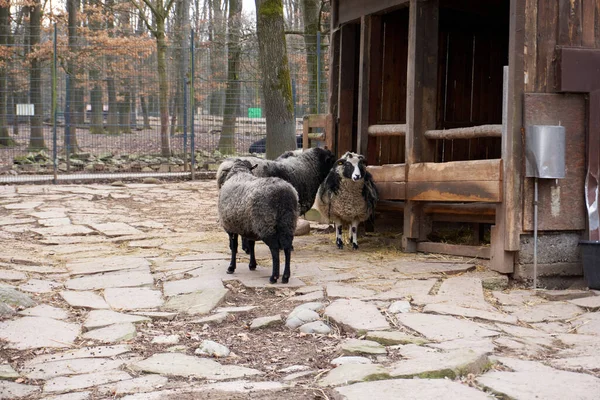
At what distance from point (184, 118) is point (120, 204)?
4.92 meters

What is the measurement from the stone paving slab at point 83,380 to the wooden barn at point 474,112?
386cm

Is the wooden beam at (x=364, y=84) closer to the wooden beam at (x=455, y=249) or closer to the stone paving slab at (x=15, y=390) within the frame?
the wooden beam at (x=455, y=249)

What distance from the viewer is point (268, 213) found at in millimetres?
6238

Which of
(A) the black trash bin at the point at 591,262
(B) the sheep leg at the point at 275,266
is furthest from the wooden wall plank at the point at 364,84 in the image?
(A) the black trash bin at the point at 591,262

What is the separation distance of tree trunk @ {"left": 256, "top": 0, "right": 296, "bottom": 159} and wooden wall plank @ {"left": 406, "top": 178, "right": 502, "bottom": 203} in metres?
3.63

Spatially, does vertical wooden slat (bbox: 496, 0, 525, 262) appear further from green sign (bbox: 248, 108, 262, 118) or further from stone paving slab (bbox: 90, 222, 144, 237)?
green sign (bbox: 248, 108, 262, 118)

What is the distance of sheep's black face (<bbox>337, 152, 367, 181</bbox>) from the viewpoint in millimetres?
8125

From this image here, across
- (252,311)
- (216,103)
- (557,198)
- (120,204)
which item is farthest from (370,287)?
(216,103)

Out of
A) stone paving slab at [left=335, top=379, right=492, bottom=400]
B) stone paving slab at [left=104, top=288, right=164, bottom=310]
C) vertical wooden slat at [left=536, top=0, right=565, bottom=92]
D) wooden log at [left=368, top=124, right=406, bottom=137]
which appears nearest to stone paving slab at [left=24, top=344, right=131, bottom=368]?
stone paving slab at [left=104, top=288, right=164, bottom=310]

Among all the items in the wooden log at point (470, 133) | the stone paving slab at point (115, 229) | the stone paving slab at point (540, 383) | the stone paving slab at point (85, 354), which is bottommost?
the stone paving slab at point (85, 354)

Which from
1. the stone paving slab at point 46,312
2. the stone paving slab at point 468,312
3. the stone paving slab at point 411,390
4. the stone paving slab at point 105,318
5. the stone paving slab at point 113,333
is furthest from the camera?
the stone paving slab at point 46,312

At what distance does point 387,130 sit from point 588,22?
2563mm

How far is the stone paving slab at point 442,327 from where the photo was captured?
4680mm

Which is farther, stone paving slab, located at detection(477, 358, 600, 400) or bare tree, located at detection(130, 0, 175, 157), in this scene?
bare tree, located at detection(130, 0, 175, 157)
